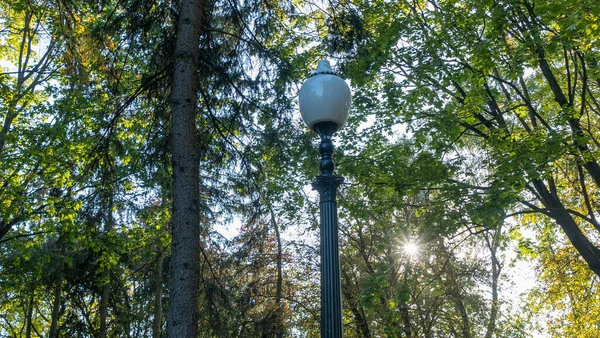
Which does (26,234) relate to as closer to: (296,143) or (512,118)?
(296,143)

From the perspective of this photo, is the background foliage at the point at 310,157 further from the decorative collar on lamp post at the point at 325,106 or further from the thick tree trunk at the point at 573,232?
the decorative collar on lamp post at the point at 325,106

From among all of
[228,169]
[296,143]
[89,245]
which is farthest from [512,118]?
[89,245]

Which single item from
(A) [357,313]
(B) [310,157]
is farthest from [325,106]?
(A) [357,313]

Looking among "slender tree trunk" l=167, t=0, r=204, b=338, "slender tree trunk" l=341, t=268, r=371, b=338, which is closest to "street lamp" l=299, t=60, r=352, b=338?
"slender tree trunk" l=167, t=0, r=204, b=338

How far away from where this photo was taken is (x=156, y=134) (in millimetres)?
6273

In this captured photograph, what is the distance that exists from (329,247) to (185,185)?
2.37 meters

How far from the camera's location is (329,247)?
2.85 metres

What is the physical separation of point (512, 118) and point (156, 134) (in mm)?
8354

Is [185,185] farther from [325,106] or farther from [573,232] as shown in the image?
[573,232]

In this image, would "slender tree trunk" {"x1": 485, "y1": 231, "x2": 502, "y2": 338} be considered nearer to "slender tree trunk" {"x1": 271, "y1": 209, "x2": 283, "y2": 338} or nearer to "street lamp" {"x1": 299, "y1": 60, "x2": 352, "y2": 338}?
"slender tree trunk" {"x1": 271, "y1": 209, "x2": 283, "y2": 338}

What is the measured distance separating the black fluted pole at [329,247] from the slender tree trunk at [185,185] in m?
1.97

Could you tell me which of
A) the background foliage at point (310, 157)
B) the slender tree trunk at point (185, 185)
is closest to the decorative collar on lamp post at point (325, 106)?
Answer: the slender tree trunk at point (185, 185)

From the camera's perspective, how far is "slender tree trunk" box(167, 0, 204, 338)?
14.3ft

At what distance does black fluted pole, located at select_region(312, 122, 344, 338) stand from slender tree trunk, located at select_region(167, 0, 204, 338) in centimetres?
197
